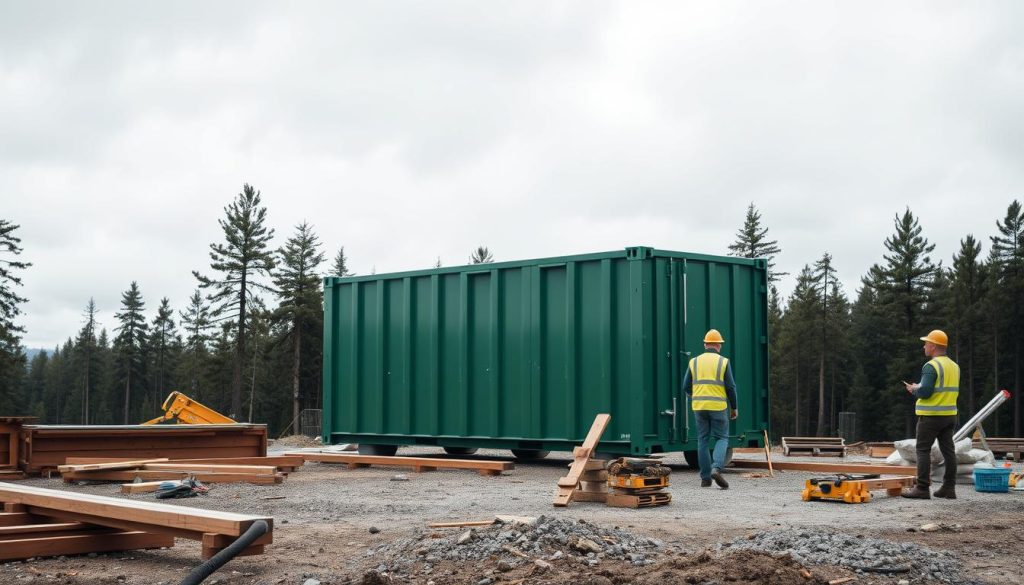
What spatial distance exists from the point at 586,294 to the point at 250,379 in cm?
6471

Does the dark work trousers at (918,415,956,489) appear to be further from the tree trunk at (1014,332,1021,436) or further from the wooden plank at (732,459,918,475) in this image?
the tree trunk at (1014,332,1021,436)

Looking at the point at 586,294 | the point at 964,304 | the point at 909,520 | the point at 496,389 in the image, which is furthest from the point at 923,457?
the point at 964,304

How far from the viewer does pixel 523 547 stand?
6176 millimetres

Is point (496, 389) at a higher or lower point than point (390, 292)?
lower

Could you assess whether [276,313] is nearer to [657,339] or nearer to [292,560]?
[657,339]

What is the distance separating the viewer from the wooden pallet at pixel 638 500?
9398 millimetres

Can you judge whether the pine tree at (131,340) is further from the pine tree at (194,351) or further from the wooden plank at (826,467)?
the wooden plank at (826,467)

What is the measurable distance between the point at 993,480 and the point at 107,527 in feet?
29.4

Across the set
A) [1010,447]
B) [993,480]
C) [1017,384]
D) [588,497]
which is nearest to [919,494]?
[993,480]

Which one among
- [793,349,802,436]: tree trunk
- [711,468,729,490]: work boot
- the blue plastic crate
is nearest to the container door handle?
[711,468,729,490]: work boot

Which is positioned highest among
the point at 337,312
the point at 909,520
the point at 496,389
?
the point at 337,312

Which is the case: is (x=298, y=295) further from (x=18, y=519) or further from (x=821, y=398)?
(x=18, y=519)

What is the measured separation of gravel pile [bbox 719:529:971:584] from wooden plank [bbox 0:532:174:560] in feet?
13.2

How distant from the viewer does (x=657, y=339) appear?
13539 millimetres
